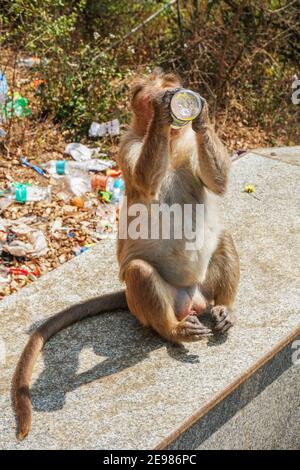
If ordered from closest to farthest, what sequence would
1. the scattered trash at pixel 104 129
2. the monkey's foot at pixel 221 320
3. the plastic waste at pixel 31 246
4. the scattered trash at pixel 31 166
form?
1. the monkey's foot at pixel 221 320
2. the plastic waste at pixel 31 246
3. the scattered trash at pixel 31 166
4. the scattered trash at pixel 104 129

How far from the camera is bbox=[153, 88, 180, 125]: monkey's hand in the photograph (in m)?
2.95

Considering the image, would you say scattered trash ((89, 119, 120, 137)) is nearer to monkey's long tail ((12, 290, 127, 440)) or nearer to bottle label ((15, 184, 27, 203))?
bottle label ((15, 184, 27, 203))

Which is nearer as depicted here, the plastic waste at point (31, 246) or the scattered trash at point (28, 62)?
the plastic waste at point (31, 246)

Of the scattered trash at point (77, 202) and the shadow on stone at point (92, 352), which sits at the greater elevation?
the scattered trash at point (77, 202)

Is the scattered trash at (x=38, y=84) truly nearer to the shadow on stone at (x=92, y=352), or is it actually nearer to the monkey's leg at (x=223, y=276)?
the shadow on stone at (x=92, y=352)

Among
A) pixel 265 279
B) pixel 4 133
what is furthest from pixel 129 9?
pixel 265 279

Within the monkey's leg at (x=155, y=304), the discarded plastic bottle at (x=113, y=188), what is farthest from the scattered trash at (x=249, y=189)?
the monkey's leg at (x=155, y=304)

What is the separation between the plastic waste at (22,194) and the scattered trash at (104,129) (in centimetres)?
129

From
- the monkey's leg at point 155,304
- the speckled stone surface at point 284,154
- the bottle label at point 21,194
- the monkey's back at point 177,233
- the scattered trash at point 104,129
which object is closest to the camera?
the monkey's leg at point 155,304

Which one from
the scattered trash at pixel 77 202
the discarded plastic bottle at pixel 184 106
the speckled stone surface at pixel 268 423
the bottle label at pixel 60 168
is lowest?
the speckled stone surface at pixel 268 423

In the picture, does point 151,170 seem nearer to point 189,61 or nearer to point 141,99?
point 141,99

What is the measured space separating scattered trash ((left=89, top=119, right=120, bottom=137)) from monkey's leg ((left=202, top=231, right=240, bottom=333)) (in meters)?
3.23

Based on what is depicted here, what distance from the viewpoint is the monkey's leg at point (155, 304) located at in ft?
11.0

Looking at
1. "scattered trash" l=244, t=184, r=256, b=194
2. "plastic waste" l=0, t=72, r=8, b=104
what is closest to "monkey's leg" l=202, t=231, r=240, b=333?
"scattered trash" l=244, t=184, r=256, b=194
